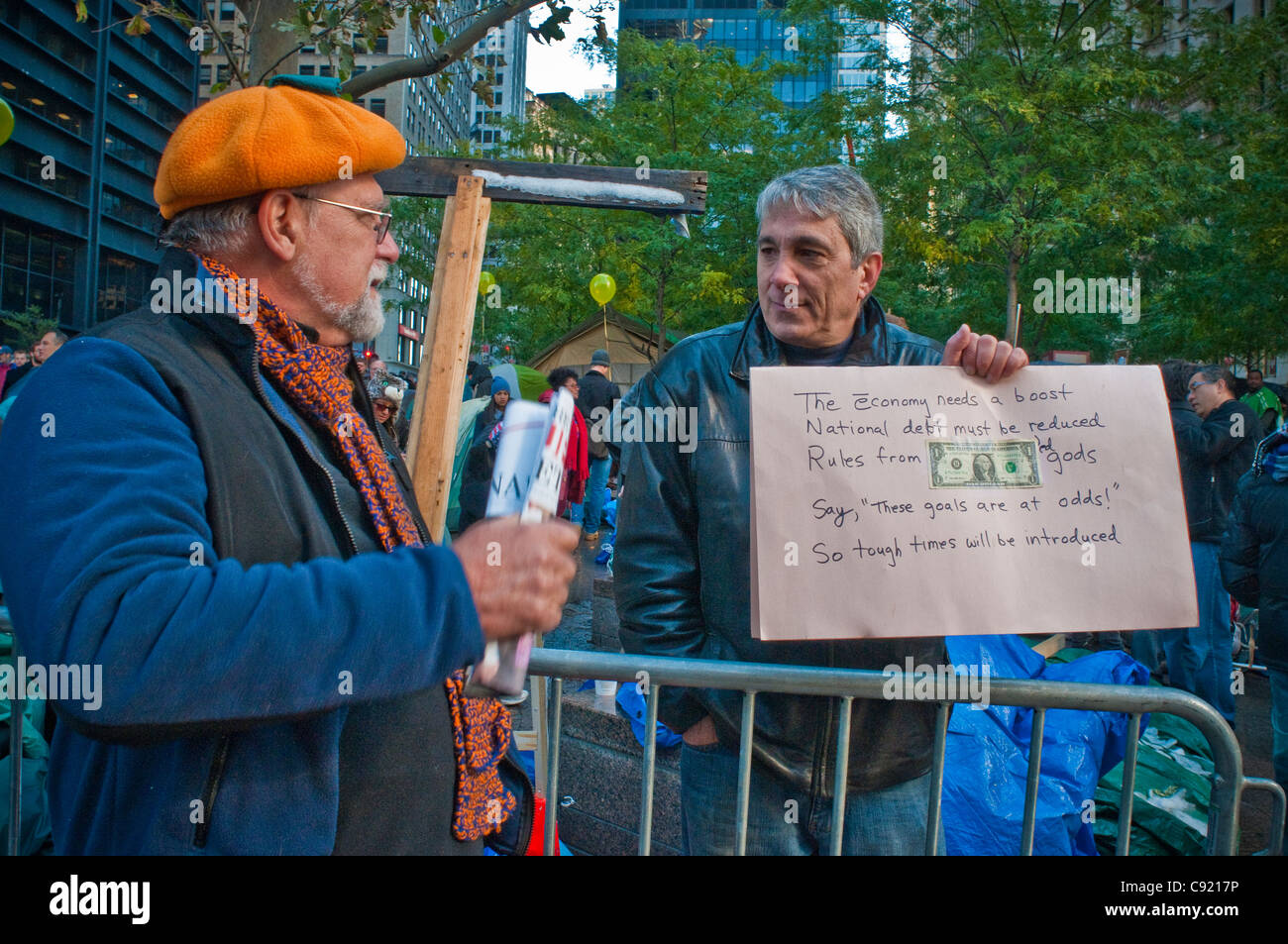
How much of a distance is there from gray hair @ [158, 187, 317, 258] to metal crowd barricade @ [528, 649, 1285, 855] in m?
1.09

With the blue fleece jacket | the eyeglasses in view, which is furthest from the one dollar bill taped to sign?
the blue fleece jacket

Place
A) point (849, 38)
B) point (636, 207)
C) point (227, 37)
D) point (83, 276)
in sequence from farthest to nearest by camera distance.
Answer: point (83, 276) < point (849, 38) < point (227, 37) < point (636, 207)

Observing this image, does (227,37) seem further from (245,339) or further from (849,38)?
(849,38)

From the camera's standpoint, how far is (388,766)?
1.36 m

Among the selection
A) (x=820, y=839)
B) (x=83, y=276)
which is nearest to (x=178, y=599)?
(x=820, y=839)

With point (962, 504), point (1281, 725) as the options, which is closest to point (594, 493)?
point (1281, 725)

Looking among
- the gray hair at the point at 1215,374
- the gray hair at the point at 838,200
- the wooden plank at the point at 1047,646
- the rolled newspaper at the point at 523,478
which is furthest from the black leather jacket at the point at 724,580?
the gray hair at the point at 1215,374

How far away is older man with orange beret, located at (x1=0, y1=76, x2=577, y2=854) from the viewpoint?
3.28 feet

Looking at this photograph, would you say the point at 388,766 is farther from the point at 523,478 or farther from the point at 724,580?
the point at 724,580

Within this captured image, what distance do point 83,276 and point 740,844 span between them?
40167mm

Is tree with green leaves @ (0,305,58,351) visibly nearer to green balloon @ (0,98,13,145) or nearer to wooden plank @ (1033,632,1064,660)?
green balloon @ (0,98,13,145)

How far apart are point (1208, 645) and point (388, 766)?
19.7 feet
